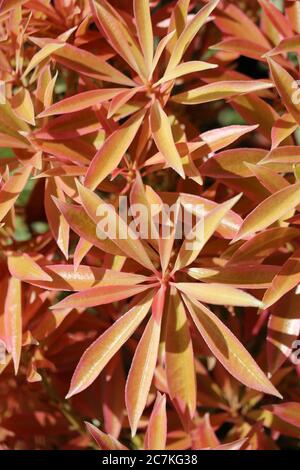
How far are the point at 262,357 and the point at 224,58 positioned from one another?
15.7 inches

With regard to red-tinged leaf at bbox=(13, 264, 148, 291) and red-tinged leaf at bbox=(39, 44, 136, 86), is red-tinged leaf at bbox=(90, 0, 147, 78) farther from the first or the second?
red-tinged leaf at bbox=(13, 264, 148, 291)

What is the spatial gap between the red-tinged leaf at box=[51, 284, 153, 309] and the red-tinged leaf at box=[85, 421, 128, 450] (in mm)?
146

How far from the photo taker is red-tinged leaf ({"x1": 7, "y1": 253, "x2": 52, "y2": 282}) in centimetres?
71

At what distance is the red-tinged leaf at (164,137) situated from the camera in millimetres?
655

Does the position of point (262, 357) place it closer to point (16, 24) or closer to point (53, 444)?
point (53, 444)

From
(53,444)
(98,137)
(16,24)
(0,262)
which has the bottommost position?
(53,444)

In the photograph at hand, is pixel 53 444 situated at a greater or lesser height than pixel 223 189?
lesser

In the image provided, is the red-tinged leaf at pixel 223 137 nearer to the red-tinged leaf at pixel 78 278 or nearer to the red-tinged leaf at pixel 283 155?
the red-tinged leaf at pixel 283 155

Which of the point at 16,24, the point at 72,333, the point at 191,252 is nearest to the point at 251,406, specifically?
the point at 72,333

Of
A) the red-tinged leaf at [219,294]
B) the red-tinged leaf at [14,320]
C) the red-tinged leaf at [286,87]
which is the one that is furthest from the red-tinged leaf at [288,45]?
the red-tinged leaf at [14,320]

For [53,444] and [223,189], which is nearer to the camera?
[223,189]
